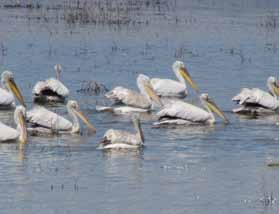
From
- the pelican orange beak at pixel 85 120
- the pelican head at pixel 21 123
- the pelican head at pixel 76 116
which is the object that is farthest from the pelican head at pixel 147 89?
the pelican head at pixel 21 123

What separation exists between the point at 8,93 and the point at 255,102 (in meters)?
3.69

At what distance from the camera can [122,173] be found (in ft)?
34.7

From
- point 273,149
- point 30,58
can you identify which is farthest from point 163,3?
point 273,149

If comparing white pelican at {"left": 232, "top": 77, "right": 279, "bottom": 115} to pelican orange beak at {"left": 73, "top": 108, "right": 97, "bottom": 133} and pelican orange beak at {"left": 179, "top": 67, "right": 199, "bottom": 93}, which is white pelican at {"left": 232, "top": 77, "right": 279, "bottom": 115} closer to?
pelican orange beak at {"left": 179, "top": 67, "right": 199, "bottom": 93}

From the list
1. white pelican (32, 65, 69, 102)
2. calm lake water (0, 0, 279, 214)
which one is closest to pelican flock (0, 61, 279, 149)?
white pelican (32, 65, 69, 102)

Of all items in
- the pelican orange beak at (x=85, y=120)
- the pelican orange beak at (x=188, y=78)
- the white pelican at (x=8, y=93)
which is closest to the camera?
the pelican orange beak at (x=85, y=120)

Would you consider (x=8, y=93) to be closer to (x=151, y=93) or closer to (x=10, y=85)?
(x=10, y=85)

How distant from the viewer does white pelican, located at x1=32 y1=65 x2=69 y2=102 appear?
15.8 meters

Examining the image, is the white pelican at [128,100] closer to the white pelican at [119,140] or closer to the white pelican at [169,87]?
the white pelican at [169,87]

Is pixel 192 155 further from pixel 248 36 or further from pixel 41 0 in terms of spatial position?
pixel 41 0

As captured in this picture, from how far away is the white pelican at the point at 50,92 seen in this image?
15758 millimetres

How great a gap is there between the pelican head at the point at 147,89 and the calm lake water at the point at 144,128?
0.76 metres

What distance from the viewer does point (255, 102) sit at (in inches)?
614

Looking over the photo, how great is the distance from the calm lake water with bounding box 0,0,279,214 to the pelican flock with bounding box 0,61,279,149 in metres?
0.19
